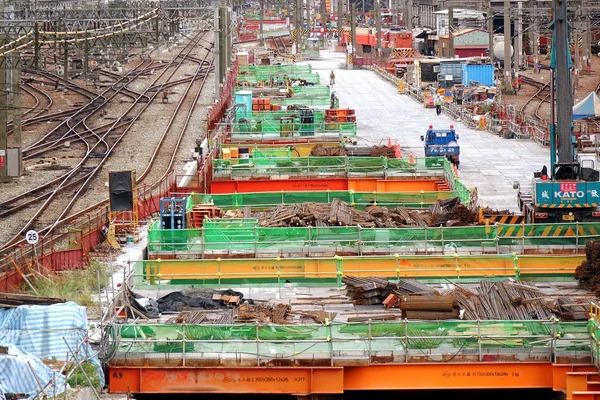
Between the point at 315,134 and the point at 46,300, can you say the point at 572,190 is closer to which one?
the point at 46,300

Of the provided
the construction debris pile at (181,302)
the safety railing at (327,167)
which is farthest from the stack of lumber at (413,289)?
the safety railing at (327,167)

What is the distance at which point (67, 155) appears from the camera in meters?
50.2

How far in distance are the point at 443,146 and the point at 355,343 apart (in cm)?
2379

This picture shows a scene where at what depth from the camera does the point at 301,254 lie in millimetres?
26734

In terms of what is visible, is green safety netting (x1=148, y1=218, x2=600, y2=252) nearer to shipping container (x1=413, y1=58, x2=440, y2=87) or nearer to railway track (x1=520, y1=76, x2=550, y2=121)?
railway track (x1=520, y1=76, x2=550, y2=121)

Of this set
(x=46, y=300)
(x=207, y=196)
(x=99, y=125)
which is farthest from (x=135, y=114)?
(x=46, y=300)

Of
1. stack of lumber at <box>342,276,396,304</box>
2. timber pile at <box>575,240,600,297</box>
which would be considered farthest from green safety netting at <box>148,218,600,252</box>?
stack of lumber at <box>342,276,396,304</box>

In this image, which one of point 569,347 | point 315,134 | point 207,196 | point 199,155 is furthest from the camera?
point 315,134

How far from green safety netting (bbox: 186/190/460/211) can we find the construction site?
0.06m

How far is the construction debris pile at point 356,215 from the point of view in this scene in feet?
97.1

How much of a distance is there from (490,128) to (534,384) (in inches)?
1349

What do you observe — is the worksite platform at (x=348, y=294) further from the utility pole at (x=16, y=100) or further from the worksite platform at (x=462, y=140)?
the utility pole at (x=16, y=100)

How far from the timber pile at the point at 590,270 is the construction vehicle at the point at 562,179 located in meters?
5.02

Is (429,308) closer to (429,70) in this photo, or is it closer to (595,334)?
(595,334)
